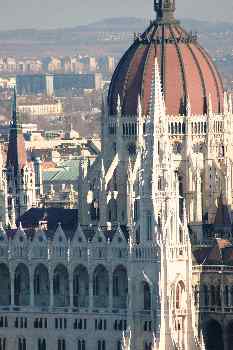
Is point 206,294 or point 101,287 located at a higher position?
point 101,287

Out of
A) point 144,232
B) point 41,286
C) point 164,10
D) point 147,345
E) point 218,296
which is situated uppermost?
point 164,10

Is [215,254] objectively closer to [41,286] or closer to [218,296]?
[218,296]

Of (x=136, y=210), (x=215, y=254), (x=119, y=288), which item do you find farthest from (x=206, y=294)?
(x=136, y=210)

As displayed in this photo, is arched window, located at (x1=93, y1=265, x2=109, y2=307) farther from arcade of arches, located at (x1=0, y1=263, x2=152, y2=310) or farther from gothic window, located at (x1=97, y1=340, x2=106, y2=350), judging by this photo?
gothic window, located at (x1=97, y1=340, x2=106, y2=350)

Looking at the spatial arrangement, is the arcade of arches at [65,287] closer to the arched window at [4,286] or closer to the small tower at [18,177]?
the arched window at [4,286]

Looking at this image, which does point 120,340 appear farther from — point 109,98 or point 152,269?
point 109,98
